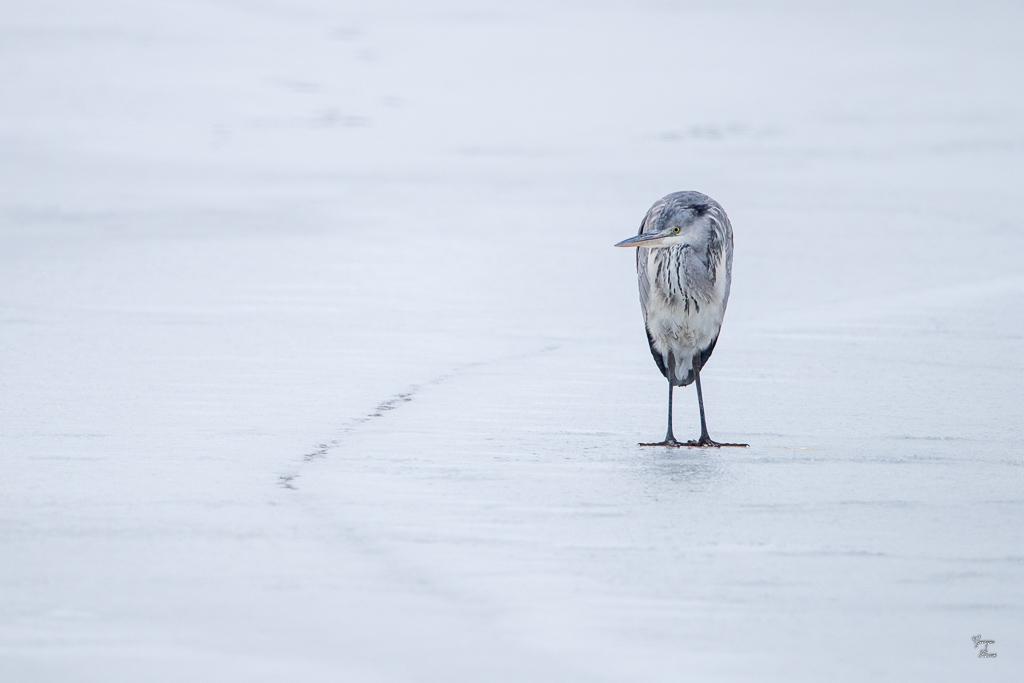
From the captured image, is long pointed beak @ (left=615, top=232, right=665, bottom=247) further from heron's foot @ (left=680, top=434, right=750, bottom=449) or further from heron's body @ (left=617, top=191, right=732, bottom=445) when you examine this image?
heron's foot @ (left=680, top=434, right=750, bottom=449)

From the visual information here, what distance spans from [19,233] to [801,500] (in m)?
8.66

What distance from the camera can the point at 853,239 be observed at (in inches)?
526

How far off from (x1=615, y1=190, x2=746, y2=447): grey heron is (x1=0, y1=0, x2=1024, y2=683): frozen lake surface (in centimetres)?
33

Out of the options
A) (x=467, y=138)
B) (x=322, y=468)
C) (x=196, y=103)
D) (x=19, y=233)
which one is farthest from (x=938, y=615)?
(x=196, y=103)

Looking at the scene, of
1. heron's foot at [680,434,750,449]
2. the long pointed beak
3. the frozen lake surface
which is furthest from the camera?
the long pointed beak

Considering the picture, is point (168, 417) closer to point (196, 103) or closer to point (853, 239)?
point (853, 239)

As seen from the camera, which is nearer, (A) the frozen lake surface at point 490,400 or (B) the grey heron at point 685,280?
(A) the frozen lake surface at point 490,400

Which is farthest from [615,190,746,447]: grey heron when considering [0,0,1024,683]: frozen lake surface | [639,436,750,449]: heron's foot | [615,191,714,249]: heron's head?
[0,0,1024,683]: frozen lake surface

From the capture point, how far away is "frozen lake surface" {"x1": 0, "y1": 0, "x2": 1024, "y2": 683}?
4.68 m

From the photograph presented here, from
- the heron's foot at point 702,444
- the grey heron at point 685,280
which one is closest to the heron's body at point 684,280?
the grey heron at point 685,280

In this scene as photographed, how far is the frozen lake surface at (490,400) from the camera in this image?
4.68m

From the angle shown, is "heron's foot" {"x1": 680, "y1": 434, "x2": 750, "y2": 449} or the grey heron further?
the grey heron

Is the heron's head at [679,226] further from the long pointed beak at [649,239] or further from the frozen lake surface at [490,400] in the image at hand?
the frozen lake surface at [490,400]

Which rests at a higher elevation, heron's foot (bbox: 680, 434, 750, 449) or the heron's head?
the heron's head
